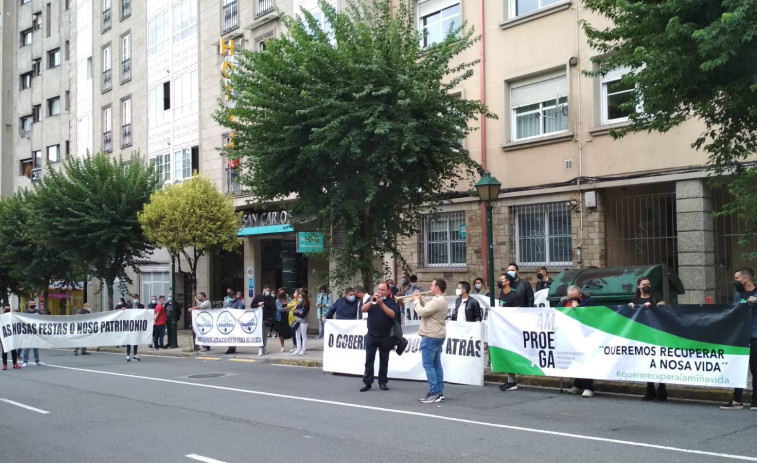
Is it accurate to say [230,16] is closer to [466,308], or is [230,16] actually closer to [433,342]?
[466,308]

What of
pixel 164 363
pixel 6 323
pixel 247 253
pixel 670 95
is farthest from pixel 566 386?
pixel 247 253

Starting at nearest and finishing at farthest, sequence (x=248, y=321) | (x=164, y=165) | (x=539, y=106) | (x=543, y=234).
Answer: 1. (x=543, y=234)
2. (x=539, y=106)
3. (x=248, y=321)
4. (x=164, y=165)

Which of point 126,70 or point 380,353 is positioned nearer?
point 380,353

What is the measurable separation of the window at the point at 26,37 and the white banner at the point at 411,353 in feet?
136

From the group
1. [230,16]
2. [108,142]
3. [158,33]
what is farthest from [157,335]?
[108,142]

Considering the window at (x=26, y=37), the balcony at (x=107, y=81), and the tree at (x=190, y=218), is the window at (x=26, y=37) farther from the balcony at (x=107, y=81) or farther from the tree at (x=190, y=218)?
the tree at (x=190, y=218)

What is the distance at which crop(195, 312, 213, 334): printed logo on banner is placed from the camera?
69.4ft

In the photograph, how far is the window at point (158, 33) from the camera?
33.6m

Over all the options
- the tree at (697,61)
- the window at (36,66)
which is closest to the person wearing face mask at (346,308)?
the tree at (697,61)

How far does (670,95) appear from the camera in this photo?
1063 cm

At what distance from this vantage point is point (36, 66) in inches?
1854

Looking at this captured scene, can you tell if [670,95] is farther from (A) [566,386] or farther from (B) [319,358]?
(B) [319,358]

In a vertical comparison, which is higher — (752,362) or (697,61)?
(697,61)

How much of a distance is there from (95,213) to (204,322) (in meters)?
8.16
